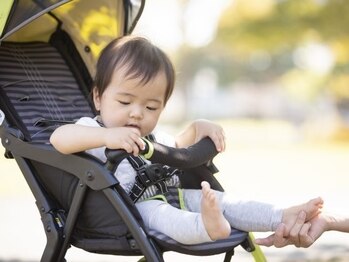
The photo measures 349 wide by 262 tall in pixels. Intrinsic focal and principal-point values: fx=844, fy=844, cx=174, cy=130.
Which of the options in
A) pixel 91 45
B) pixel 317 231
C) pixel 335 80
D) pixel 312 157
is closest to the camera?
pixel 317 231

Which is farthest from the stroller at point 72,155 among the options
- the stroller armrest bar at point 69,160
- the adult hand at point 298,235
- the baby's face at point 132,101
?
the baby's face at point 132,101

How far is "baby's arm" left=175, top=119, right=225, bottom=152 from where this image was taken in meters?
3.53

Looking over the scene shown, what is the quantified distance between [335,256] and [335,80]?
22.0 m

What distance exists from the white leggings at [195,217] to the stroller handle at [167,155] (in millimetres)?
198

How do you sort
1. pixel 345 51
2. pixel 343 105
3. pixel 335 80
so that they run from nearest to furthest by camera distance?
pixel 345 51 → pixel 335 80 → pixel 343 105

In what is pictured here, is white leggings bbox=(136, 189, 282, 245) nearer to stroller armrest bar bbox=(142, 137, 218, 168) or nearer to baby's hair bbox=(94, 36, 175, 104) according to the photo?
stroller armrest bar bbox=(142, 137, 218, 168)

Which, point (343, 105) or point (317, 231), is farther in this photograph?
point (343, 105)

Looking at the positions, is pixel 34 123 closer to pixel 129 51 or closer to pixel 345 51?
pixel 129 51

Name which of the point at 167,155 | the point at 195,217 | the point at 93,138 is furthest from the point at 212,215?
the point at 93,138

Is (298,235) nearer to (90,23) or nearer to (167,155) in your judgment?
(167,155)

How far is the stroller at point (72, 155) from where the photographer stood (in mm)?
Result: 3178

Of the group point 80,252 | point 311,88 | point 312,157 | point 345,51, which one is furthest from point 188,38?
point 80,252

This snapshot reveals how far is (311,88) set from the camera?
95.8ft

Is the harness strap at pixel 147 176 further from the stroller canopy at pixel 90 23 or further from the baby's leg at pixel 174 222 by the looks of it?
the stroller canopy at pixel 90 23
